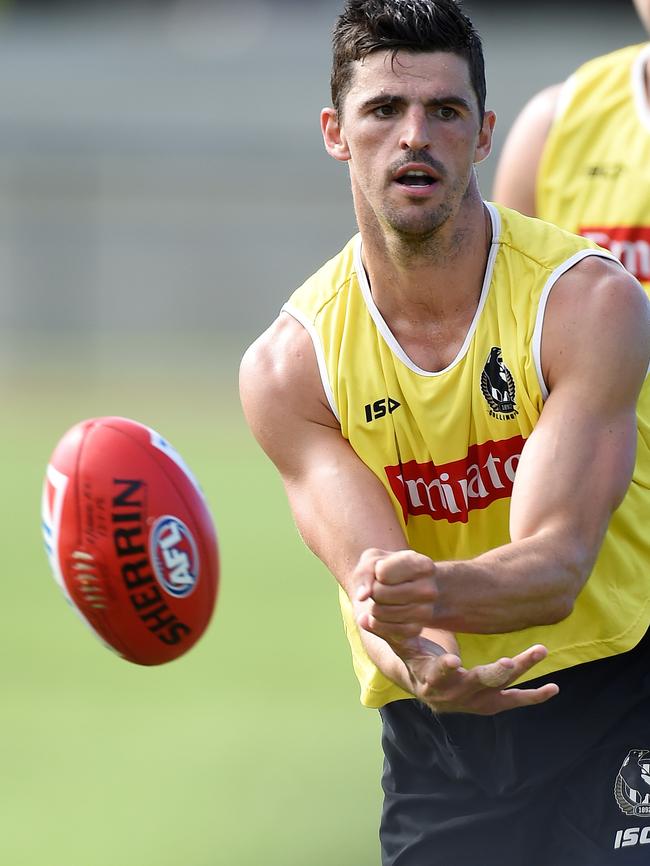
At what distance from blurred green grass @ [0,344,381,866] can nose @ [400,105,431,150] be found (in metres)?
2.95

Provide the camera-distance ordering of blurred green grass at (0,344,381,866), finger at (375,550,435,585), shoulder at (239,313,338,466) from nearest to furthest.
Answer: finger at (375,550,435,585) → shoulder at (239,313,338,466) → blurred green grass at (0,344,381,866)

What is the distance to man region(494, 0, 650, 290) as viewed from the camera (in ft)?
16.7

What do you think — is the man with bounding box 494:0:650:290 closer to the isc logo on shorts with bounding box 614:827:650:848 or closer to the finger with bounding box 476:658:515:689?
the isc logo on shorts with bounding box 614:827:650:848

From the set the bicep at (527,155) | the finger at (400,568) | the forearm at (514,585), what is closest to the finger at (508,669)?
the forearm at (514,585)

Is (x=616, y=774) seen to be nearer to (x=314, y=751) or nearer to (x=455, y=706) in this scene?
(x=455, y=706)

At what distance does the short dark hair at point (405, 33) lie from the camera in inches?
145

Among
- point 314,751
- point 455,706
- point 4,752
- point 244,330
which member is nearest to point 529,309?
point 455,706

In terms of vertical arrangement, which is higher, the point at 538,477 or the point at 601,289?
the point at 601,289

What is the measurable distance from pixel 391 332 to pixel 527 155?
160cm

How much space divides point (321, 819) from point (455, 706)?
292 cm

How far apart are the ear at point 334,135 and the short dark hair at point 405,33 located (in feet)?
0.26

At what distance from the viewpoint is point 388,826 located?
4.26 metres

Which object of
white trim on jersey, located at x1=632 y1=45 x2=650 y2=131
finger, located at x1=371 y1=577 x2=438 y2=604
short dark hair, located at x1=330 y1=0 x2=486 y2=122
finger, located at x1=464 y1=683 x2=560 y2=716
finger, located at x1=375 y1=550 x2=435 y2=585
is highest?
white trim on jersey, located at x1=632 y1=45 x2=650 y2=131

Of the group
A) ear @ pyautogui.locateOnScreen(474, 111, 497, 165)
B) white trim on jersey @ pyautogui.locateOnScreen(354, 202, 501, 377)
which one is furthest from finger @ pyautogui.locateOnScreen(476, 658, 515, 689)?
ear @ pyautogui.locateOnScreen(474, 111, 497, 165)
